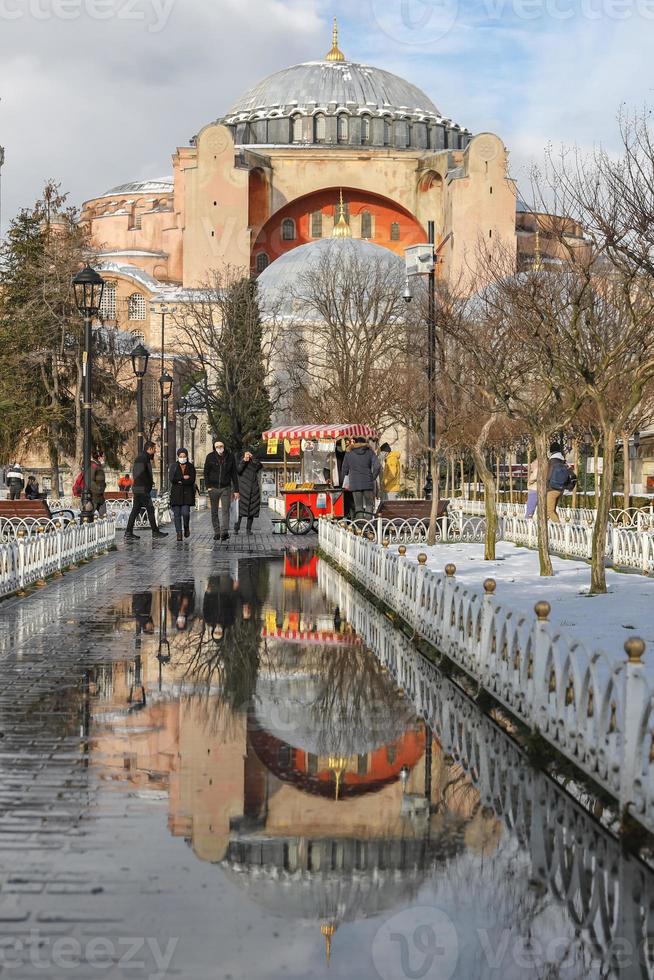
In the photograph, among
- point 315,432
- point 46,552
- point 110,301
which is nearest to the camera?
point 46,552

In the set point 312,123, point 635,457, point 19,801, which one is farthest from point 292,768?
Answer: point 312,123

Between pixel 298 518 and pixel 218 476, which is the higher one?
pixel 218 476

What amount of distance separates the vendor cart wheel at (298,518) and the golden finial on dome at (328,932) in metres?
22.1

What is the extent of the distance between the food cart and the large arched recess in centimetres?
5288


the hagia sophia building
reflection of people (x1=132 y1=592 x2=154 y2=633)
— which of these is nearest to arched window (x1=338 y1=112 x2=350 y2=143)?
the hagia sophia building

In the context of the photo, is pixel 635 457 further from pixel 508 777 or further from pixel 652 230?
pixel 508 777

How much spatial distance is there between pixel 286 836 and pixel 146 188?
9292cm

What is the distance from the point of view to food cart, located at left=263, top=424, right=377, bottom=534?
25.9 m

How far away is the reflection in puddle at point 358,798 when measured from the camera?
3896 mm

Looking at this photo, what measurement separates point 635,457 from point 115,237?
165ft

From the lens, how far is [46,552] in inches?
Result: 594

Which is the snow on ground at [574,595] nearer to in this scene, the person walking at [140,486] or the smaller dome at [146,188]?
the person walking at [140,486]

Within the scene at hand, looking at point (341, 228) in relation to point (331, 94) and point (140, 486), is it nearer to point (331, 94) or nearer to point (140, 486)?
point (331, 94)

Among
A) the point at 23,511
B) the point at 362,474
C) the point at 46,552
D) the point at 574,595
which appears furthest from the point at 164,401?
the point at 574,595
